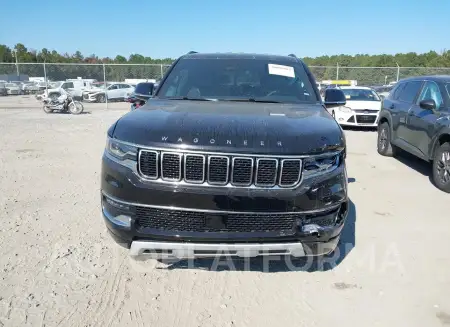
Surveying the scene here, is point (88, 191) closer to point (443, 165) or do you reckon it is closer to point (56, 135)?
point (443, 165)

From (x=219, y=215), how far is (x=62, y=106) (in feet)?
56.8

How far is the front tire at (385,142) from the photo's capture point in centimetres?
808

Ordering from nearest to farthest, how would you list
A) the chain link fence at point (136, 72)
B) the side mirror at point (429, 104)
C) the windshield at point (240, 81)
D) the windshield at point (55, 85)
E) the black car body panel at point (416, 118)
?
the windshield at point (240, 81) < the black car body panel at point (416, 118) < the side mirror at point (429, 104) < the windshield at point (55, 85) < the chain link fence at point (136, 72)

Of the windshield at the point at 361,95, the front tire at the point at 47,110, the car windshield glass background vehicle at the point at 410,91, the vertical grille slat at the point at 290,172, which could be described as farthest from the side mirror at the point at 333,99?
the front tire at the point at 47,110

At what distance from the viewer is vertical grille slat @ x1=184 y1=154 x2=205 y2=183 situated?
8.16ft

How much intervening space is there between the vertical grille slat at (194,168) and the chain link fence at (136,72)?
22.7 metres

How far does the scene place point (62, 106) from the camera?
17734mm

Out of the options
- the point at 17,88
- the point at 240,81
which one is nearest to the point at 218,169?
the point at 240,81

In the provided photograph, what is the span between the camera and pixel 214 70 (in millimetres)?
4086

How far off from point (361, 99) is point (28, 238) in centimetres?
1154

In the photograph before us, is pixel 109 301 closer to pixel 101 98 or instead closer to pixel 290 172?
pixel 290 172

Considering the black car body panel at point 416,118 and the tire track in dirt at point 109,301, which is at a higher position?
the black car body panel at point 416,118

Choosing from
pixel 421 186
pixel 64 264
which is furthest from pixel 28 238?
pixel 421 186

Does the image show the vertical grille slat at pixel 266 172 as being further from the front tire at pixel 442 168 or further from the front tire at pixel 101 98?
the front tire at pixel 101 98
